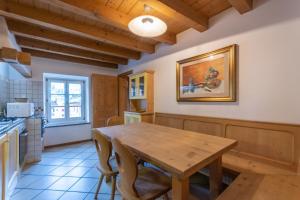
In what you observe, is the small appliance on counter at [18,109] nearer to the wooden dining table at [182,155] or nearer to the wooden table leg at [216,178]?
the wooden dining table at [182,155]

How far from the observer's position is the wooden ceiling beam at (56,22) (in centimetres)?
176

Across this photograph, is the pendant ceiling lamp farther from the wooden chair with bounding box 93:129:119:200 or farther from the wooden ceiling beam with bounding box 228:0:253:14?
the wooden chair with bounding box 93:129:119:200

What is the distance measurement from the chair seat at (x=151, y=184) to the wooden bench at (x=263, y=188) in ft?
1.44

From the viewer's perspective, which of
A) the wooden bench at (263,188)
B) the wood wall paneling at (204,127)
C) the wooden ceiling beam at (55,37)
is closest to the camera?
the wooden bench at (263,188)

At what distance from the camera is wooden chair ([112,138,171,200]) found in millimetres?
1108

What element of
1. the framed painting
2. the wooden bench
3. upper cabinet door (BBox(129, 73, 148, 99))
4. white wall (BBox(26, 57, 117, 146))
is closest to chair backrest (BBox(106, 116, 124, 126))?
upper cabinet door (BBox(129, 73, 148, 99))

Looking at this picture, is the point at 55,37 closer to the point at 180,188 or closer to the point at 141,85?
the point at 141,85

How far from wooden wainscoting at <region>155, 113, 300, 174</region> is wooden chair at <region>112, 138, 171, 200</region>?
781mm

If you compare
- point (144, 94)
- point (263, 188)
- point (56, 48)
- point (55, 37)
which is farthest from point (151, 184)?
point (56, 48)

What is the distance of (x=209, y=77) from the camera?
2123 millimetres

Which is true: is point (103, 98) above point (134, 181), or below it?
above

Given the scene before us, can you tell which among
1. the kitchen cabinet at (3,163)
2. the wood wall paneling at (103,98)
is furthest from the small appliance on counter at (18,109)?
the wood wall paneling at (103,98)

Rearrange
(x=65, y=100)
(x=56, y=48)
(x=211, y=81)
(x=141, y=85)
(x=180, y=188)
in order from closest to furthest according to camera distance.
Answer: (x=180, y=188), (x=211, y=81), (x=56, y=48), (x=141, y=85), (x=65, y=100)

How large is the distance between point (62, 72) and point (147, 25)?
3.21 metres
